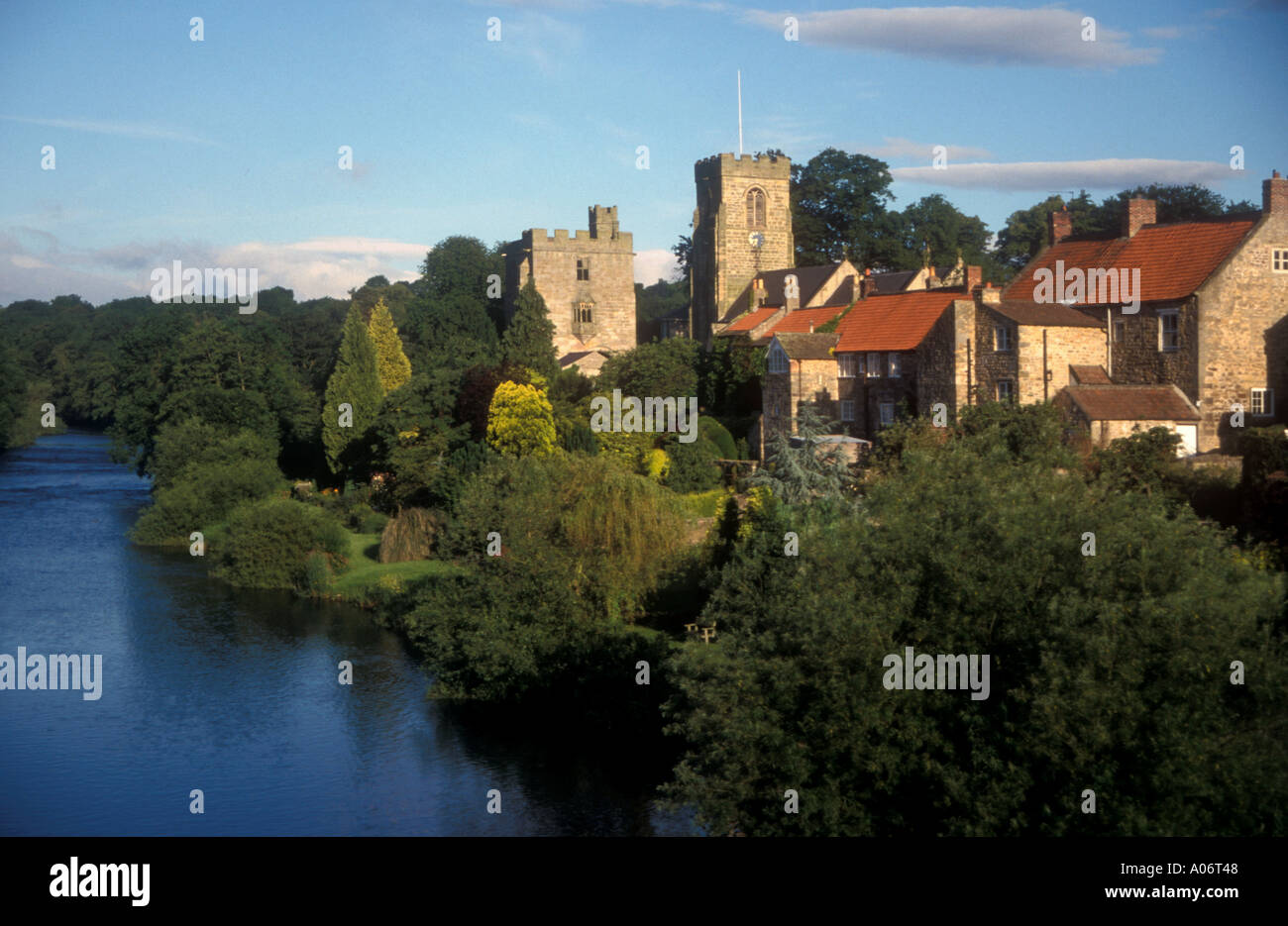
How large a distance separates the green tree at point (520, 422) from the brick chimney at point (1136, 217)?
59.1 ft

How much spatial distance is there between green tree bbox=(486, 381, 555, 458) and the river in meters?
7.72

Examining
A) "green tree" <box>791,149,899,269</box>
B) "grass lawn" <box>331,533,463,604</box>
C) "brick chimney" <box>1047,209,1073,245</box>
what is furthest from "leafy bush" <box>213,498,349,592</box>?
"green tree" <box>791,149,899,269</box>

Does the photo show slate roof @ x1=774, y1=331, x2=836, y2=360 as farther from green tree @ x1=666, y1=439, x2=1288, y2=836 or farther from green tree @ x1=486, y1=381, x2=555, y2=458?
green tree @ x1=666, y1=439, x2=1288, y2=836

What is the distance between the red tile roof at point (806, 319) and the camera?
4412 cm

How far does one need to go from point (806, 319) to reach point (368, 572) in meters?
18.0

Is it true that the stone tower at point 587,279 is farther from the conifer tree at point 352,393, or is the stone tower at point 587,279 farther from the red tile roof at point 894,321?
the red tile roof at point 894,321

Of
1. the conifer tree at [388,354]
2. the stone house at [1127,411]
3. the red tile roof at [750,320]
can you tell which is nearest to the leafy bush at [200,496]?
the conifer tree at [388,354]

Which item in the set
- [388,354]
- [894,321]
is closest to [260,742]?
[894,321]

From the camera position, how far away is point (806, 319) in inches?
1786

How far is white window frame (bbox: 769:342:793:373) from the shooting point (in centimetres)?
3887
